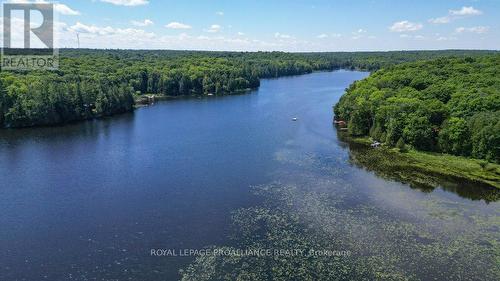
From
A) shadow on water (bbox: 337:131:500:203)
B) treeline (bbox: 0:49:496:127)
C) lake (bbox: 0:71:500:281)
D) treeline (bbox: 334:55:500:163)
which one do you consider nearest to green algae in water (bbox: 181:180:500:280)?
lake (bbox: 0:71:500:281)

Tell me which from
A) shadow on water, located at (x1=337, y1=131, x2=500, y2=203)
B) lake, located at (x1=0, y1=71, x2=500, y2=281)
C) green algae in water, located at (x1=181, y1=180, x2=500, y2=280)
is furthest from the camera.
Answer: shadow on water, located at (x1=337, y1=131, x2=500, y2=203)

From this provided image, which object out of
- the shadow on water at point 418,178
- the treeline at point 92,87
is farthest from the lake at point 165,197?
the treeline at point 92,87

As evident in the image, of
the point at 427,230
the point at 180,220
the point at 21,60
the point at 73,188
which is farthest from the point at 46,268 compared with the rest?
the point at 21,60

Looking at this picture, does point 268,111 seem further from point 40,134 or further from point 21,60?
point 21,60

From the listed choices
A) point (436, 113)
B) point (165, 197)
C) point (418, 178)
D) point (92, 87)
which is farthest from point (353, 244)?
point (92, 87)

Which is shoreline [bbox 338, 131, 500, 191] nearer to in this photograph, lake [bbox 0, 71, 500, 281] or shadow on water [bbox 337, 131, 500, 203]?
shadow on water [bbox 337, 131, 500, 203]
